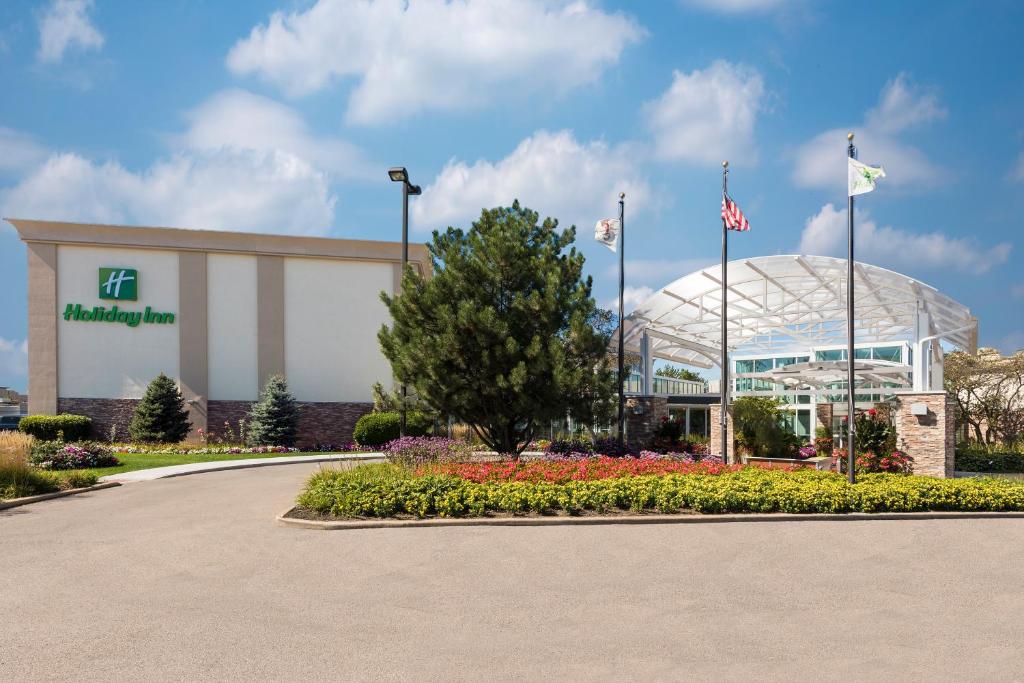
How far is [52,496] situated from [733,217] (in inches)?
694

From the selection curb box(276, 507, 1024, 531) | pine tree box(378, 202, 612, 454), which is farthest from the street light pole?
curb box(276, 507, 1024, 531)

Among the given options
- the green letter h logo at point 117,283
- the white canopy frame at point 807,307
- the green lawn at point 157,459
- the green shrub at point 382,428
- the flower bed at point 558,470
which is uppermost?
the green letter h logo at point 117,283

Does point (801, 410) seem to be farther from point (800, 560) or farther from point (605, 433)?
point (800, 560)

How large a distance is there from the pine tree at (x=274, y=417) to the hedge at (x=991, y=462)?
2506 centimetres

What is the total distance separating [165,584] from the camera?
24.5 ft

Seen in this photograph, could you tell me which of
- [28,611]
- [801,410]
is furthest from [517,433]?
[801,410]

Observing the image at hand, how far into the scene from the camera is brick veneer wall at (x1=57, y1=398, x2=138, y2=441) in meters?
29.4

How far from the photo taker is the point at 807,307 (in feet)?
98.5

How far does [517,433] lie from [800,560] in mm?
10380

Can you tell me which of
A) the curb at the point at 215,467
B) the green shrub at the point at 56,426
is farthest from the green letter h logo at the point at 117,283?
the curb at the point at 215,467

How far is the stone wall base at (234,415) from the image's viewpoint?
96.7 ft

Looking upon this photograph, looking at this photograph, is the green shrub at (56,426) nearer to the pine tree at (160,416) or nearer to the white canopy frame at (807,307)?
the pine tree at (160,416)

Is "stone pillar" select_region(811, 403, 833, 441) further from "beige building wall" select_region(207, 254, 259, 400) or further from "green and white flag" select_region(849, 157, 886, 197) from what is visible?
"beige building wall" select_region(207, 254, 259, 400)

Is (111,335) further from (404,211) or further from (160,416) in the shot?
(404,211)
